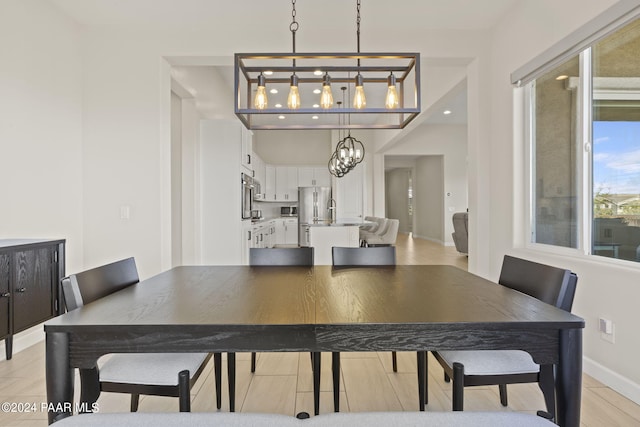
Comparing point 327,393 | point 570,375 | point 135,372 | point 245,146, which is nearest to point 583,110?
point 570,375

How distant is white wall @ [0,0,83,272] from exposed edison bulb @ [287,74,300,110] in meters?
2.23

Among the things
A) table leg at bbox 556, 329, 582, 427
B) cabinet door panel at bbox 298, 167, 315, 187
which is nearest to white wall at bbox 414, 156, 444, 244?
cabinet door panel at bbox 298, 167, 315, 187

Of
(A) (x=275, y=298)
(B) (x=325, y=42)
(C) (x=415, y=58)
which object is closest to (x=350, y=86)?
(B) (x=325, y=42)

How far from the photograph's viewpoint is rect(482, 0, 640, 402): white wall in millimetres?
2109

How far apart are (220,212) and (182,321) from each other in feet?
12.6

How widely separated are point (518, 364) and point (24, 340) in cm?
342

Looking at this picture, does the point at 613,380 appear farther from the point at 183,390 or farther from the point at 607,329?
the point at 183,390

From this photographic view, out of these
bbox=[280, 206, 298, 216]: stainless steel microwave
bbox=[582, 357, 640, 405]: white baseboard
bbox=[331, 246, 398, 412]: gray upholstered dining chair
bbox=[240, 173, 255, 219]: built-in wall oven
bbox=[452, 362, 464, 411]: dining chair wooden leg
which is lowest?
bbox=[582, 357, 640, 405]: white baseboard

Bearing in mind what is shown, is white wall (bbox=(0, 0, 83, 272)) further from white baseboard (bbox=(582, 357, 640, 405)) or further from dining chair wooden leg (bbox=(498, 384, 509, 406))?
white baseboard (bbox=(582, 357, 640, 405))

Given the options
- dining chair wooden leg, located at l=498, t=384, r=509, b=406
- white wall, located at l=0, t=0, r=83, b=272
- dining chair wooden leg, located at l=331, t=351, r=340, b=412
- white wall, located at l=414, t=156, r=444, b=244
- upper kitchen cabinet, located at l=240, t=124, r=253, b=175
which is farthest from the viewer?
white wall, located at l=414, t=156, r=444, b=244

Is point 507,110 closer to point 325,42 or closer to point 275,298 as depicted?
point 325,42

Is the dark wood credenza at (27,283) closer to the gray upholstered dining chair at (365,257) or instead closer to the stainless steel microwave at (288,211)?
the gray upholstered dining chair at (365,257)

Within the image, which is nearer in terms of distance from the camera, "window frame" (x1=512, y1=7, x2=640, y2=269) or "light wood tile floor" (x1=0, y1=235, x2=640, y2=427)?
"light wood tile floor" (x1=0, y1=235, x2=640, y2=427)

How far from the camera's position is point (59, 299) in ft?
9.24
